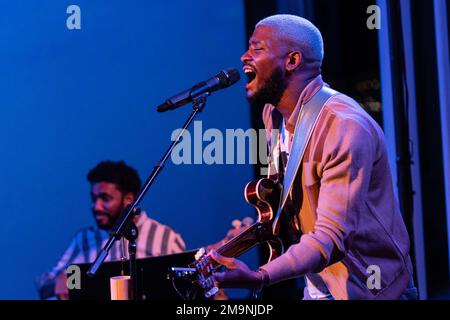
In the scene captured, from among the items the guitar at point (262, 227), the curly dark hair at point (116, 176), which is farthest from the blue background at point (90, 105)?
the guitar at point (262, 227)

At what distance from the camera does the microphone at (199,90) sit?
2.51 metres

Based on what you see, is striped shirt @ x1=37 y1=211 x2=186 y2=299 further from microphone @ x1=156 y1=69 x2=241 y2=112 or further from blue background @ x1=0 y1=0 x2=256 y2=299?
microphone @ x1=156 y1=69 x2=241 y2=112

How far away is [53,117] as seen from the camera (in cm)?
448

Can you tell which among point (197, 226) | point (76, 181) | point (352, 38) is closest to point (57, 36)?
point (76, 181)

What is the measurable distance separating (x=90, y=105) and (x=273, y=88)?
2.19m

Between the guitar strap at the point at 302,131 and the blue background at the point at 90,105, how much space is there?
7.01 feet

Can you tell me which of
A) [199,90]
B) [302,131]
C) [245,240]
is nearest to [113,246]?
[245,240]

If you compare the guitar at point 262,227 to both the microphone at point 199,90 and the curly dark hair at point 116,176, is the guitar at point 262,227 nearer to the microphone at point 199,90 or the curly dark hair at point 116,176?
the microphone at point 199,90

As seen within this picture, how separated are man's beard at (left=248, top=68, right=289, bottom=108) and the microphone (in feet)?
0.34

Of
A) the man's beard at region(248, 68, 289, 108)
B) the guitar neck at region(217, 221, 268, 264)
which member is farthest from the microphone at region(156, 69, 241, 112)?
the guitar neck at region(217, 221, 268, 264)

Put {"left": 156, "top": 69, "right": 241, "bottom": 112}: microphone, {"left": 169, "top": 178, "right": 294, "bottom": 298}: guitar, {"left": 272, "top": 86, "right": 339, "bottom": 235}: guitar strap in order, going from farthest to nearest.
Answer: {"left": 169, "top": 178, "right": 294, "bottom": 298}: guitar < {"left": 156, "top": 69, "right": 241, "bottom": 112}: microphone < {"left": 272, "top": 86, "right": 339, "bottom": 235}: guitar strap

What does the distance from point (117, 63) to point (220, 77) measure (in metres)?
2.13

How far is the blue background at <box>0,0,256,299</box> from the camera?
440cm

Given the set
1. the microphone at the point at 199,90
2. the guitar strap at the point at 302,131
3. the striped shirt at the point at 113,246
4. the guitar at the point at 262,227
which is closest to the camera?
the guitar strap at the point at 302,131
